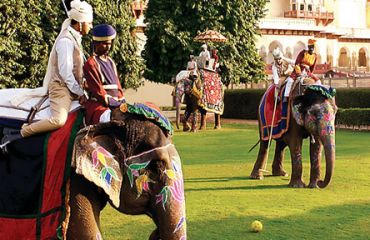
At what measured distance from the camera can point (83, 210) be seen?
489 cm

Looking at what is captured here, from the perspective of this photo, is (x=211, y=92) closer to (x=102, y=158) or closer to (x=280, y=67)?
(x=280, y=67)

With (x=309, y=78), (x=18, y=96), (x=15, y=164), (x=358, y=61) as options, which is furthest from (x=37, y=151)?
(x=358, y=61)

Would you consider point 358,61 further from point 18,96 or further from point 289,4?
point 18,96

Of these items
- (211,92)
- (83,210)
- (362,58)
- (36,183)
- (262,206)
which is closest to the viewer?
(83,210)

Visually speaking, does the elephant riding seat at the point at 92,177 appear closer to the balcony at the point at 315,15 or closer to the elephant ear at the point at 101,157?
the elephant ear at the point at 101,157

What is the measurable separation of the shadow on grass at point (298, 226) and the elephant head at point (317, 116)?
1.29 m

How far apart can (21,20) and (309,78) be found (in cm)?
1207

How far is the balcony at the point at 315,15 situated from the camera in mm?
53938

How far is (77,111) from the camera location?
17.7 ft

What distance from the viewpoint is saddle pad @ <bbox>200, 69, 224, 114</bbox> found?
71.2 ft

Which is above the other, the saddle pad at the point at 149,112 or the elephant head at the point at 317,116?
the saddle pad at the point at 149,112

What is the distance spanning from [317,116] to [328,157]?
0.82m

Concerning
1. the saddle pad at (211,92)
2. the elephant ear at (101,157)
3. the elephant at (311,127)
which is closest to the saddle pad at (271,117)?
the elephant at (311,127)

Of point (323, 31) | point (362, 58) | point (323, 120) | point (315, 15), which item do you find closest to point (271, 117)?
point (323, 120)
